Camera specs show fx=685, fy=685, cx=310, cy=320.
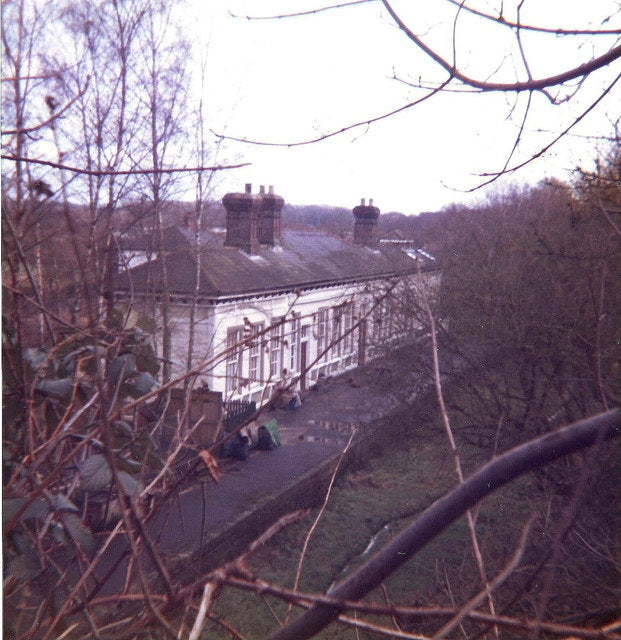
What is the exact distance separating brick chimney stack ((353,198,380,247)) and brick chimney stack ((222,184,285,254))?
1.91m

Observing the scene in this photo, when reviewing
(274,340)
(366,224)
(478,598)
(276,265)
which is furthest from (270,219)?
(478,598)

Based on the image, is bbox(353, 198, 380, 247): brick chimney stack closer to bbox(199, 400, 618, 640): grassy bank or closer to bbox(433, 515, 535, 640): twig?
Result: bbox(199, 400, 618, 640): grassy bank

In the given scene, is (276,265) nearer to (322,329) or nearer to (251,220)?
(251,220)

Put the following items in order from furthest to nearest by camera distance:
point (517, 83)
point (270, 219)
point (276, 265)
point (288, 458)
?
point (276, 265) → point (270, 219) → point (288, 458) → point (517, 83)

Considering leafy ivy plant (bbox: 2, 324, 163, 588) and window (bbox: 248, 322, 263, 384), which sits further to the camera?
window (bbox: 248, 322, 263, 384)

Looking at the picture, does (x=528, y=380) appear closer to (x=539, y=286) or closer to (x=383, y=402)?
(x=539, y=286)

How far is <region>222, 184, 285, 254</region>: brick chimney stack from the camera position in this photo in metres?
9.85

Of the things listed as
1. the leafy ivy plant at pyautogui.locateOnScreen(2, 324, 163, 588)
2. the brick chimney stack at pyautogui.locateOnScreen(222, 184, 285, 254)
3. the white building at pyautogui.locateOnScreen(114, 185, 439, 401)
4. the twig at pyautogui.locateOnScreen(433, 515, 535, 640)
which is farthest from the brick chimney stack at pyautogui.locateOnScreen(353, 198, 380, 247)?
the twig at pyautogui.locateOnScreen(433, 515, 535, 640)

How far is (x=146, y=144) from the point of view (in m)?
5.71

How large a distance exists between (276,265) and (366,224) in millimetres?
4307

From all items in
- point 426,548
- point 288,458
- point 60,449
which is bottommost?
point 288,458

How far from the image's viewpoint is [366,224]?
609 cm

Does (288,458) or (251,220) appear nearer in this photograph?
(288,458)

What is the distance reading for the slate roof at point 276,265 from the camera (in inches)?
296
